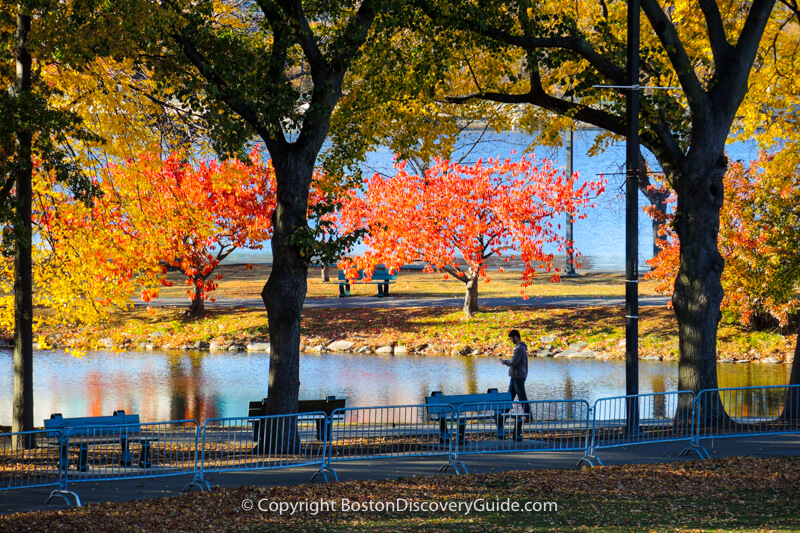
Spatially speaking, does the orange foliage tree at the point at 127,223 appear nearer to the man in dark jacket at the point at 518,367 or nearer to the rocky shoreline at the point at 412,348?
the man in dark jacket at the point at 518,367

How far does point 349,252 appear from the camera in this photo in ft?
51.5

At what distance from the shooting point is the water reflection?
18.3 meters

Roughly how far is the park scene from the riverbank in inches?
7.1

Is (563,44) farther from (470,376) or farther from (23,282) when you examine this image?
(470,376)

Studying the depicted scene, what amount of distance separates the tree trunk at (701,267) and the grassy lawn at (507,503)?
2.85 metres

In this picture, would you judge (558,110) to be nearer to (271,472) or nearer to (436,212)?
(271,472)

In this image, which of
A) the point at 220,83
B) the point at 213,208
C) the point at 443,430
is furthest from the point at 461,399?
the point at 213,208

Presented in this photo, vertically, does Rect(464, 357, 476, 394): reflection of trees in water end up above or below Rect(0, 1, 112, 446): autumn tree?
below

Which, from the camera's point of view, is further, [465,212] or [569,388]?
[465,212]

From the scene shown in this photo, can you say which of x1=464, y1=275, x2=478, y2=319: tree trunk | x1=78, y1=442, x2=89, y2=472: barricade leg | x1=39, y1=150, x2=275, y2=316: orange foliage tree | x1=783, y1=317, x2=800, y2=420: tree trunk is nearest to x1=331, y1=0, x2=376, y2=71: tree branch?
x1=39, y1=150, x2=275, y2=316: orange foliage tree

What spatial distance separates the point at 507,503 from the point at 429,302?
2039 centimetres

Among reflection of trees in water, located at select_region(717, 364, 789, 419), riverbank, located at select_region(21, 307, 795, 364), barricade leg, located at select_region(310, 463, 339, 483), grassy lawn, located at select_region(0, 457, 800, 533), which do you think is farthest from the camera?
riverbank, located at select_region(21, 307, 795, 364)

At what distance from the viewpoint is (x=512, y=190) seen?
26.2 meters

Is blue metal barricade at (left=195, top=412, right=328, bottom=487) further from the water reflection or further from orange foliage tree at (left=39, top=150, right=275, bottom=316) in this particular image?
the water reflection
